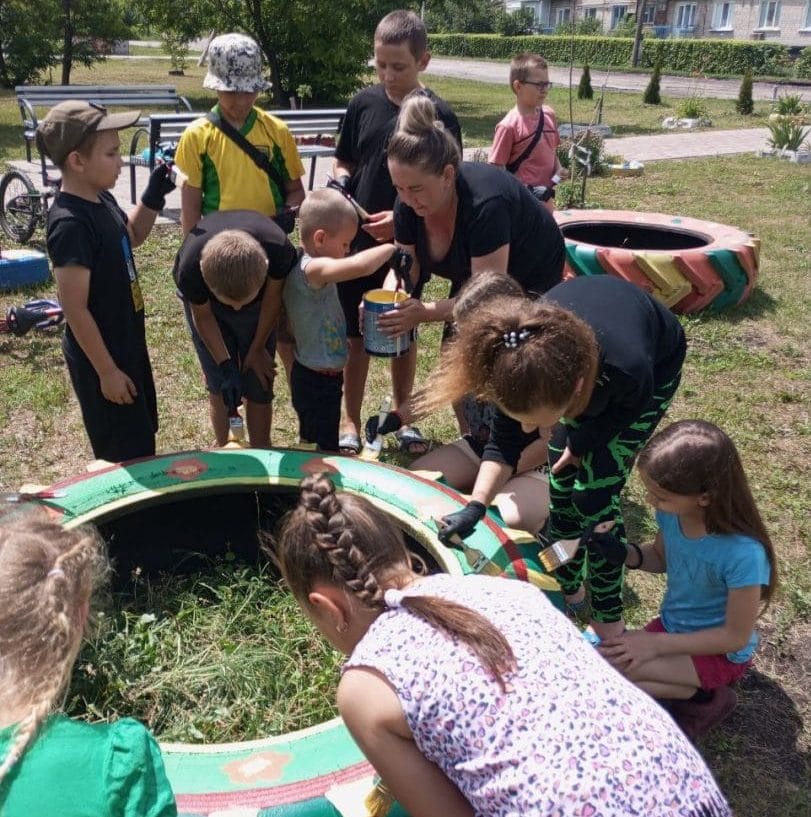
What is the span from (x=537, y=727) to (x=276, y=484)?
1.71 meters

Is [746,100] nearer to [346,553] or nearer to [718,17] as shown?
[346,553]

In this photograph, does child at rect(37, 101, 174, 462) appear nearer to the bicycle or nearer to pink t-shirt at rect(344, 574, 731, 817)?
pink t-shirt at rect(344, 574, 731, 817)

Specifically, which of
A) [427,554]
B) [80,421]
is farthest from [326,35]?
[427,554]

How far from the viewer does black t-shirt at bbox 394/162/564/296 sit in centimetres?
288

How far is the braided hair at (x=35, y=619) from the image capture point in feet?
4.32

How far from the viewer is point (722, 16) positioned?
43.7 metres

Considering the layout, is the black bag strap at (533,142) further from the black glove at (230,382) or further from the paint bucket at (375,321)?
the black glove at (230,382)

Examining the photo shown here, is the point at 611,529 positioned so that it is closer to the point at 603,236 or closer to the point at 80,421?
the point at 80,421

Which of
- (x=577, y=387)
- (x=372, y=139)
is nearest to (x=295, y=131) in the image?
(x=372, y=139)

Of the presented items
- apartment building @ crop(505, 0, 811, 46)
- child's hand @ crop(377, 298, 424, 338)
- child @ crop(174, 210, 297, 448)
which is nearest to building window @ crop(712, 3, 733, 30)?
apartment building @ crop(505, 0, 811, 46)

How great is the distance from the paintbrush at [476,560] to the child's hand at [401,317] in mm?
928

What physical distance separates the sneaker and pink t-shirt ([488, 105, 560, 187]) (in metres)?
4.55

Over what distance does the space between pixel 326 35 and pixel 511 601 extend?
16.5 m

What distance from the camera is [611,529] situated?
2506 mm
